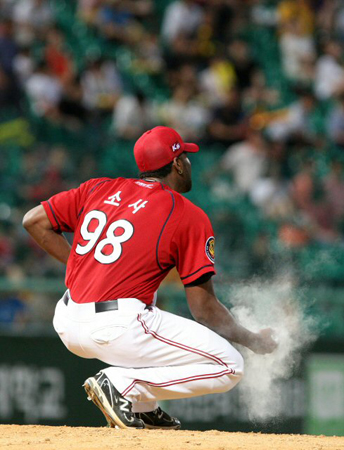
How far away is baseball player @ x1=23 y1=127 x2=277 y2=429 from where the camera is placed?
4316 millimetres

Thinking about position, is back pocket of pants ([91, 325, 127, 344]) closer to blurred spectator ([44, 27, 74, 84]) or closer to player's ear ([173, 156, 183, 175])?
player's ear ([173, 156, 183, 175])

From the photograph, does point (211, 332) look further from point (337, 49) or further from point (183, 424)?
point (337, 49)

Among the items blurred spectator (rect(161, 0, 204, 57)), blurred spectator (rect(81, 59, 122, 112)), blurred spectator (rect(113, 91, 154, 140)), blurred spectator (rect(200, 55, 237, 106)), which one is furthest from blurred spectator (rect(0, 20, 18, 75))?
blurred spectator (rect(200, 55, 237, 106))

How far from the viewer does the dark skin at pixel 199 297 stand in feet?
14.2

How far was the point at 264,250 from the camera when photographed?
9570 mm

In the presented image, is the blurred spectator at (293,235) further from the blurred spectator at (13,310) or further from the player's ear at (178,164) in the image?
the player's ear at (178,164)

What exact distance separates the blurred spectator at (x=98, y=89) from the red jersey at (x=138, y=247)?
7580mm

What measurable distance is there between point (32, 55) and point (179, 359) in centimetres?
874

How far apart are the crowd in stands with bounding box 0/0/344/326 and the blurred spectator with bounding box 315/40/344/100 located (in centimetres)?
2

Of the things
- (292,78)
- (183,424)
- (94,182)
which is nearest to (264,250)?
(183,424)

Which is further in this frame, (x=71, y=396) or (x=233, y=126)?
(x=233, y=126)

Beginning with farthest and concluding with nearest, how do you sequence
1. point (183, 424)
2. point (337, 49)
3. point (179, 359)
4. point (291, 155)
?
point (337, 49) → point (291, 155) → point (183, 424) → point (179, 359)

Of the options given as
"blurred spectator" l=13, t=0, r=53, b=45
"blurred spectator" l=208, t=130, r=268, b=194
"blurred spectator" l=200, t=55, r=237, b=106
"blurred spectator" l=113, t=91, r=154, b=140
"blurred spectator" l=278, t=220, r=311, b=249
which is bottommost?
"blurred spectator" l=278, t=220, r=311, b=249

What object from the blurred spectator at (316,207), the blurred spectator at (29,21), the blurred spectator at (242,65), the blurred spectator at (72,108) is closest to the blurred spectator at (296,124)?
the blurred spectator at (242,65)
